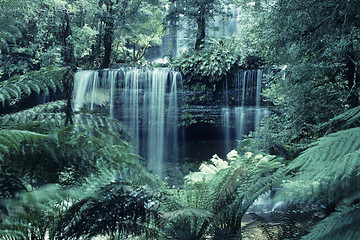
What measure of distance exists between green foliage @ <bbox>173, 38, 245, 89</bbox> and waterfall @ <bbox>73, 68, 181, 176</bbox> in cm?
59

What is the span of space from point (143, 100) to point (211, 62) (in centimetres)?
323

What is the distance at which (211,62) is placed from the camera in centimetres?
1005

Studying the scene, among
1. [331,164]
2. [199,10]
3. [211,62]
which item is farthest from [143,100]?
[331,164]

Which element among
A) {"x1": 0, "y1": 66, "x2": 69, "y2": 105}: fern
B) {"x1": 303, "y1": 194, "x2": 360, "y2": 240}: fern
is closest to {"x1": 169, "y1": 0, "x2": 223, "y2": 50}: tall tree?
{"x1": 0, "y1": 66, "x2": 69, "y2": 105}: fern

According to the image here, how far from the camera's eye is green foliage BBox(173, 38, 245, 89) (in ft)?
32.5

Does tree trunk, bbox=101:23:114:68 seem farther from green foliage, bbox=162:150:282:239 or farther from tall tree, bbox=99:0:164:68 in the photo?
green foliage, bbox=162:150:282:239

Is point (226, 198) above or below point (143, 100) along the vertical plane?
below

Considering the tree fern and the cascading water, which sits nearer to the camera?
the tree fern

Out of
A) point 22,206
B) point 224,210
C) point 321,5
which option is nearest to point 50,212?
point 22,206

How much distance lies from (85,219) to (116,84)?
9746 mm

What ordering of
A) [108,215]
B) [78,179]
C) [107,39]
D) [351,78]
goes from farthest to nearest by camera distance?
[107,39], [351,78], [78,179], [108,215]

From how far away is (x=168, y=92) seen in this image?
10578mm

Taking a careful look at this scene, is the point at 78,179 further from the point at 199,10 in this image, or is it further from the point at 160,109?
the point at 199,10

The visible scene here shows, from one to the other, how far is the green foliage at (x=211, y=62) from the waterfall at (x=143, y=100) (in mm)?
587
